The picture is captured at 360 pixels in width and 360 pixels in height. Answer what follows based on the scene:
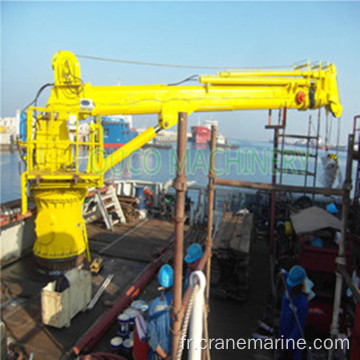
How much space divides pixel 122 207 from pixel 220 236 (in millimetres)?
4381

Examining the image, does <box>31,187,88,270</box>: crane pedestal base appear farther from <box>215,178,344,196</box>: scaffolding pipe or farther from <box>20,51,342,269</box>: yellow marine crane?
<box>215,178,344,196</box>: scaffolding pipe

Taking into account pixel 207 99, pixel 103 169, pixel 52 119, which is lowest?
pixel 103 169

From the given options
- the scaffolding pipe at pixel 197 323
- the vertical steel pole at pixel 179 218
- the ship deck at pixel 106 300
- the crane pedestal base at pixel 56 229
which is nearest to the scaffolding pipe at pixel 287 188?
the vertical steel pole at pixel 179 218

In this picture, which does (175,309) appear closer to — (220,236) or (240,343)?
(240,343)

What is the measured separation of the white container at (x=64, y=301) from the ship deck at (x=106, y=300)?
16 centimetres

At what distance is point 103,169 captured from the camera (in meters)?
6.73

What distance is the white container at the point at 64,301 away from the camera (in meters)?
4.75

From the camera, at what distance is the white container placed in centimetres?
475

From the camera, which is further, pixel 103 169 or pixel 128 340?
pixel 103 169

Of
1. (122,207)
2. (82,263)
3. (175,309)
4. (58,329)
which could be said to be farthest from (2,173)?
(175,309)

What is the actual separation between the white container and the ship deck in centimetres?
16

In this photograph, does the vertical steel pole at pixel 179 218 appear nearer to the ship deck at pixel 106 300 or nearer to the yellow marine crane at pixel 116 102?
the ship deck at pixel 106 300

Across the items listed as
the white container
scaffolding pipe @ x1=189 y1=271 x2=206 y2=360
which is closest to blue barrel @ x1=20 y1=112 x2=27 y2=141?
the white container

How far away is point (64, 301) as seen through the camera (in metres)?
4.82
